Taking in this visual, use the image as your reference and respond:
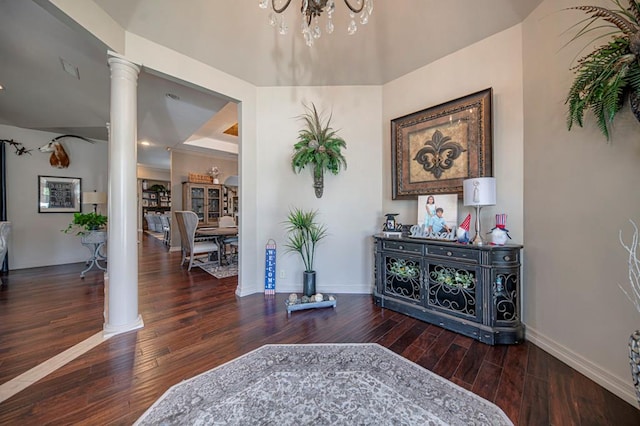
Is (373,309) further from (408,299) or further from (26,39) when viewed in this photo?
(26,39)

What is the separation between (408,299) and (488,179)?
4.72ft

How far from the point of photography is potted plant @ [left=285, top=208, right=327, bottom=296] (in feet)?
10.1

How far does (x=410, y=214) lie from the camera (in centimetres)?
307

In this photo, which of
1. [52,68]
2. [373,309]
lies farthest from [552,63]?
[52,68]

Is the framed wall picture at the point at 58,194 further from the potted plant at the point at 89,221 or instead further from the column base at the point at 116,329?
the column base at the point at 116,329

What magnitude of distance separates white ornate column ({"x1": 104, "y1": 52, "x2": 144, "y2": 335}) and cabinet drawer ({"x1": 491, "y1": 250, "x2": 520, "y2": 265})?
334 cm

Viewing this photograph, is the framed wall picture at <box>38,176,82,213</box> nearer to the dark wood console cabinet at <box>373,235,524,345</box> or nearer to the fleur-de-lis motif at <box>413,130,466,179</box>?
the dark wood console cabinet at <box>373,235,524,345</box>

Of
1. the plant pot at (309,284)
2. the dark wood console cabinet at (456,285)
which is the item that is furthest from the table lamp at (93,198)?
the dark wood console cabinet at (456,285)

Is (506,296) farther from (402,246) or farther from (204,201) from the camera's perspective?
(204,201)

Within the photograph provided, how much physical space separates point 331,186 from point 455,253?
1752 mm

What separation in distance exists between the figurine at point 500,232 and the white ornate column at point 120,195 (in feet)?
11.1

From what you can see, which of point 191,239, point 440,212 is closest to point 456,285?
point 440,212

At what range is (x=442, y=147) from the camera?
8.75ft

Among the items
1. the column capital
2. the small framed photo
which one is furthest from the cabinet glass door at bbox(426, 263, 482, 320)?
the column capital
